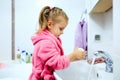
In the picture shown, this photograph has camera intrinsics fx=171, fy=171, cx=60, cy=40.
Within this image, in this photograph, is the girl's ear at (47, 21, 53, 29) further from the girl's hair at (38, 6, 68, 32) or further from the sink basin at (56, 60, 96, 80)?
the sink basin at (56, 60, 96, 80)

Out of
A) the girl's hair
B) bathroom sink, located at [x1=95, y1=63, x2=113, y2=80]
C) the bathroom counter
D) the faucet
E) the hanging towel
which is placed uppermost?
the girl's hair

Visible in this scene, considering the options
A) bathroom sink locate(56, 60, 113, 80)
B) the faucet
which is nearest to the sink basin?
bathroom sink locate(56, 60, 113, 80)

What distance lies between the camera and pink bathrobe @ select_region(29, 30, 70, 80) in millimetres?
951

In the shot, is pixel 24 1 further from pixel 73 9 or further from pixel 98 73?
pixel 98 73

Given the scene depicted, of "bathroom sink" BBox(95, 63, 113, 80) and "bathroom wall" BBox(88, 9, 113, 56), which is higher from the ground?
"bathroom wall" BBox(88, 9, 113, 56)

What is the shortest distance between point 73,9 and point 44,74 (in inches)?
46.6

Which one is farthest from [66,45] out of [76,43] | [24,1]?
[24,1]

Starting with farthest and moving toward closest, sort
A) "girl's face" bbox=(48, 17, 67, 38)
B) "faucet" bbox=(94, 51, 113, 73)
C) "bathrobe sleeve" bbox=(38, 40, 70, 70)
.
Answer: "faucet" bbox=(94, 51, 113, 73), "girl's face" bbox=(48, 17, 67, 38), "bathrobe sleeve" bbox=(38, 40, 70, 70)

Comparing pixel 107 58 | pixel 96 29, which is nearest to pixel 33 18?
pixel 96 29

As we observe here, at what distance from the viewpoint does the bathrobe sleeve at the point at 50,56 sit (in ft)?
3.10

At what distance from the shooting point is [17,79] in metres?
1.78

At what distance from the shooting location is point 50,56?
3.11ft

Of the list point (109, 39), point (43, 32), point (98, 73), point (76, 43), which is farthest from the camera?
point (76, 43)

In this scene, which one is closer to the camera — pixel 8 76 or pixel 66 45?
pixel 8 76
